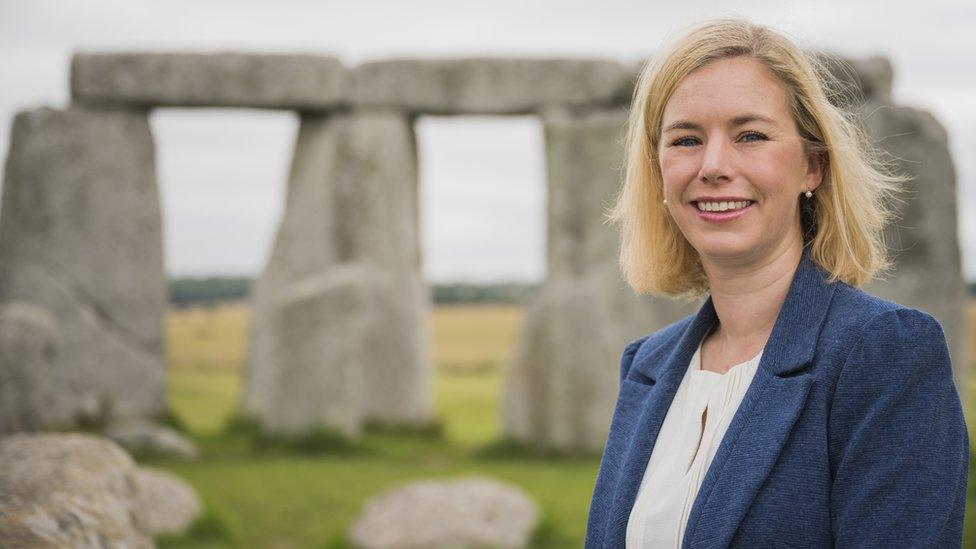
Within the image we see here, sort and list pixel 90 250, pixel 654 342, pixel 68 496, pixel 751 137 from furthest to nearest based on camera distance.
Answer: pixel 90 250 < pixel 68 496 < pixel 654 342 < pixel 751 137

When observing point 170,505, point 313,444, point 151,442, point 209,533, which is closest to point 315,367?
point 313,444

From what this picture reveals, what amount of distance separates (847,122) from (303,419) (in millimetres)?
7010

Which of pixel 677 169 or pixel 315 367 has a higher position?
pixel 677 169

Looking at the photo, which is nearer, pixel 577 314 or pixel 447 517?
pixel 447 517

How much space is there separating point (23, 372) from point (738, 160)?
285 inches

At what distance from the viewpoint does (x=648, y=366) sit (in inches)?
86.4

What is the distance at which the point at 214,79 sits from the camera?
33.1 feet

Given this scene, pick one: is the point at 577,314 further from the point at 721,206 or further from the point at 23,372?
the point at 721,206

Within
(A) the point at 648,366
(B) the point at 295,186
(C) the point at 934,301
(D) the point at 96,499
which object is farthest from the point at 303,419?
(A) the point at 648,366

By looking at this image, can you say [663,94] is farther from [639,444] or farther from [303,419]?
[303,419]

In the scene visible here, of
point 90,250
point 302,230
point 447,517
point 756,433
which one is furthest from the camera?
point 302,230

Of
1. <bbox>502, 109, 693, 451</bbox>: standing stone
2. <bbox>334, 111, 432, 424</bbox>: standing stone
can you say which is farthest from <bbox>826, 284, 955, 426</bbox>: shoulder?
<bbox>334, 111, 432, 424</bbox>: standing stone

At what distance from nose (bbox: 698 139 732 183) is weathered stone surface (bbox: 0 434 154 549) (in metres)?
1.58

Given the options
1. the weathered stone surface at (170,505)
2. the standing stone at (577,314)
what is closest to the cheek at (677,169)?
the weathered stone surface at (170,505)
